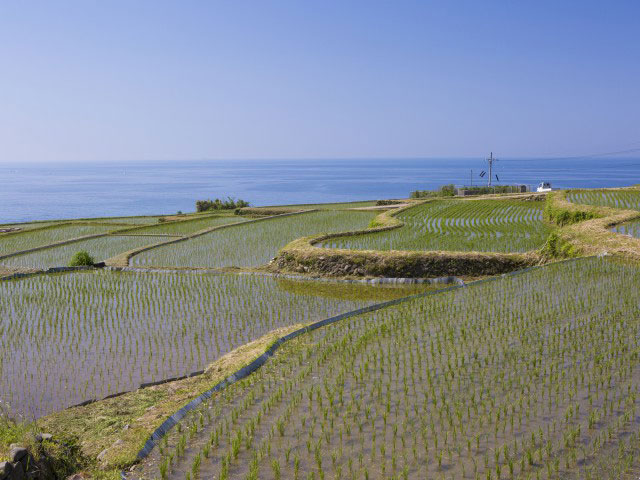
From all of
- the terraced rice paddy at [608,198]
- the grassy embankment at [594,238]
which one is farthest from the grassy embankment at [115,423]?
the terraced rice paddy at [608,198]

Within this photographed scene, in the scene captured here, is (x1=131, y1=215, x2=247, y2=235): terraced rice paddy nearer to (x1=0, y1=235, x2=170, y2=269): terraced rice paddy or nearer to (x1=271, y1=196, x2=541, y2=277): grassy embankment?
(x1=0, y1=235, x2=170, y2=269): terraced rice paddy

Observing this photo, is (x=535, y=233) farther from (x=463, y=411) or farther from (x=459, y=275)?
Answer: (x=463, y=411)

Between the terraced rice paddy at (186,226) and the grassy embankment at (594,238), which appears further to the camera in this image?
the terraced rice paddy at (186,226)

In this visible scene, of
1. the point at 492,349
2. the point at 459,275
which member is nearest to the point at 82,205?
the point at 459,275

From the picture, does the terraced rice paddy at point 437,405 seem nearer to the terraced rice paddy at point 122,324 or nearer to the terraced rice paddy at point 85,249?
the terraced rice paddy at point 122,324

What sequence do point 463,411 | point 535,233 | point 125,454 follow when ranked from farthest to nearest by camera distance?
1. point 535,233
2. point 463,411
3. point 125,454

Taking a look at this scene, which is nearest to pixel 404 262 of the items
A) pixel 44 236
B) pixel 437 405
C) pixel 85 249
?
pixel 437 405
